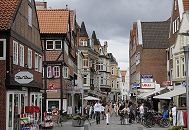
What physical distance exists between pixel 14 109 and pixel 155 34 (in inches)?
1810

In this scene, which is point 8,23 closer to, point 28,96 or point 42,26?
point 28,96

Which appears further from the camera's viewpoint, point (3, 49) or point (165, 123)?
point (165, 123)

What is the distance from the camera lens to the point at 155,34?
69.9 m

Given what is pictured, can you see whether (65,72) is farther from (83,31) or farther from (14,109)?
(83,31)

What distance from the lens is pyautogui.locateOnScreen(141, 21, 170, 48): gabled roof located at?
6834cm

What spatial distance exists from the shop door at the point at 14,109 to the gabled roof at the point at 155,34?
42067 mm

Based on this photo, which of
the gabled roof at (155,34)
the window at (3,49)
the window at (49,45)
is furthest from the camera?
the gabled roof at (155,34)

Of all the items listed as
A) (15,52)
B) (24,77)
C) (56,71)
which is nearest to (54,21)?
(56,71)

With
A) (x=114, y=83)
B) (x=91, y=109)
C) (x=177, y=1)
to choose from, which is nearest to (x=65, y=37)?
(x=91, y=109)

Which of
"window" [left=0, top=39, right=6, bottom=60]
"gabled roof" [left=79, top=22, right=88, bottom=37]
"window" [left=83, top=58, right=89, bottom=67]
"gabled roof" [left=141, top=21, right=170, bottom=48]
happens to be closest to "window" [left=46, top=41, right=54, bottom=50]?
"window" [left=0, top=39, right=6, bottom=60]

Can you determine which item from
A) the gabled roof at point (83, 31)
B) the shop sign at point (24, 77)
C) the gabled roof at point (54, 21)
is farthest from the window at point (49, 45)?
the gabled roof at point (83, 31)

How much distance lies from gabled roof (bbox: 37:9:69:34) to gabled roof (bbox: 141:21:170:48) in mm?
22478

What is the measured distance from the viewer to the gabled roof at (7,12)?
25.2 m

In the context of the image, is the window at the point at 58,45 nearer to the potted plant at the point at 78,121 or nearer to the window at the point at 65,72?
the window at the point at 65,72
